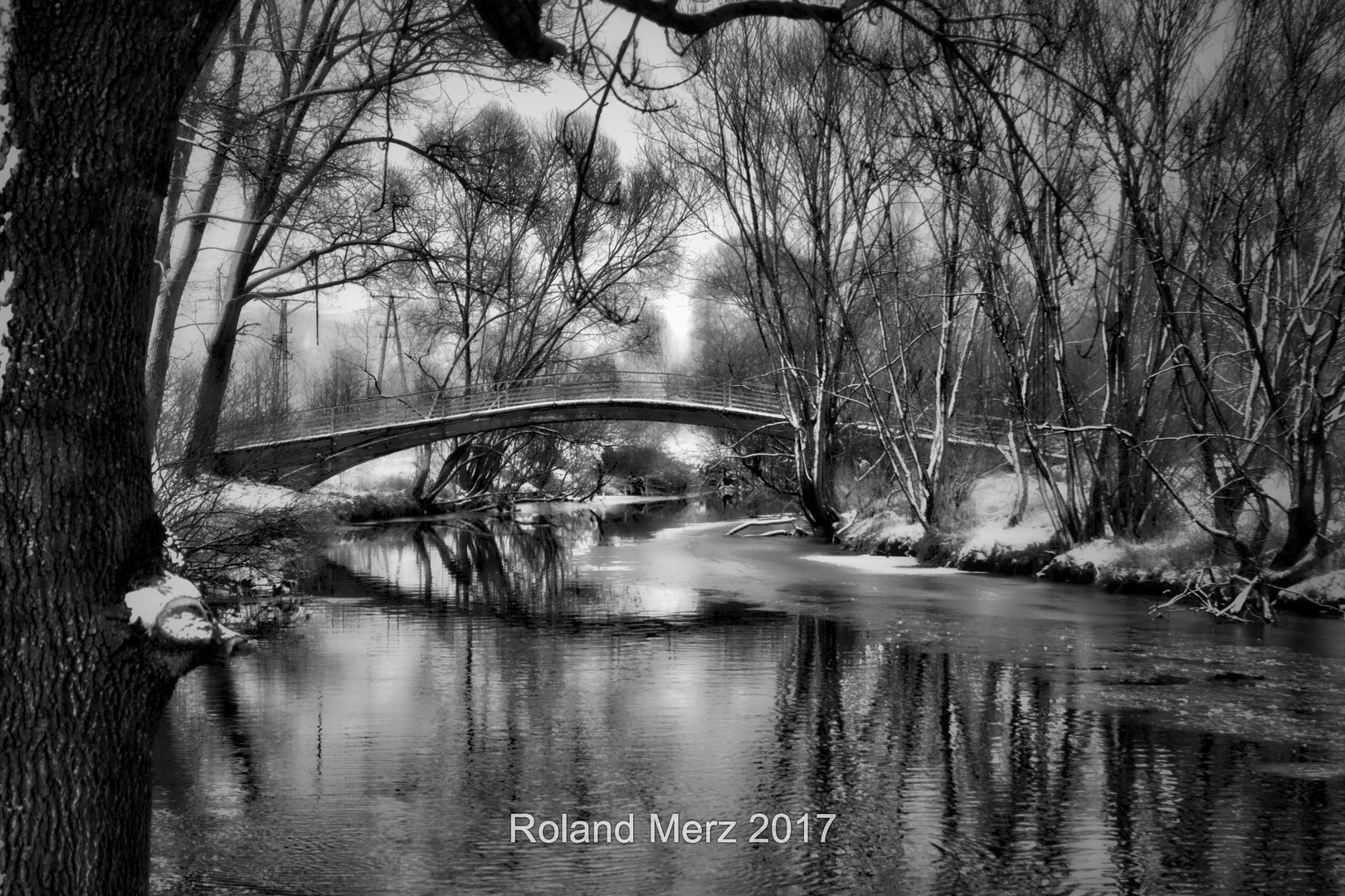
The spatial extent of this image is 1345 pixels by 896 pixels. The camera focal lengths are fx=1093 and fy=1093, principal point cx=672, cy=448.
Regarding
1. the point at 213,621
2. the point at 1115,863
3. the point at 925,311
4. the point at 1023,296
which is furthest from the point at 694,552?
the point at 213,621

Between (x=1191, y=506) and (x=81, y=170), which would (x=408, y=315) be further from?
(x=81, y=170)

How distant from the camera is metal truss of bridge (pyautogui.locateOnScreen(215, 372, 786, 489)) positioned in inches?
1080

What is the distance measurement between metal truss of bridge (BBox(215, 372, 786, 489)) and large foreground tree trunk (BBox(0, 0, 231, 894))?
950 inches

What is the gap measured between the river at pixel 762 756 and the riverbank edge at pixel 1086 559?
1191mm

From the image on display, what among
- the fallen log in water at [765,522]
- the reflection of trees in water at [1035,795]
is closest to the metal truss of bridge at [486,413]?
the fallen log in water at [765,522]

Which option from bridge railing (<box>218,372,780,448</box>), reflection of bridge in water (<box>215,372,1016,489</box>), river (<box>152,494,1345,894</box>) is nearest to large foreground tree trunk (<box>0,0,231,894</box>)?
river (<box>152,494,1345,894</box>)

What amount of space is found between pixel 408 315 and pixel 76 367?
33933 millimetres

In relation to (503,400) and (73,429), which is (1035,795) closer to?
(73,429)

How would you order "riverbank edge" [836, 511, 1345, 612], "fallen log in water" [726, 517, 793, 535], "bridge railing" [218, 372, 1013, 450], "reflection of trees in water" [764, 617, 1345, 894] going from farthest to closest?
"bridge railing" [218, 372, 1013, 450], "fallen log in water" [726, 517, 793, 535], "riverbank edge" [836, 511, 1345, 612], "reflection of trees in water" [764, 617, 1345, 894]

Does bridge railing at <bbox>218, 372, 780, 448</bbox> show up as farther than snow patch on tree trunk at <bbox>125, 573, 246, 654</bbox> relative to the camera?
Yes

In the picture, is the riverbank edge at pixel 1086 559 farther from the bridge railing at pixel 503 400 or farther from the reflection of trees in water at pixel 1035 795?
the bridge railing at pixel 503 400

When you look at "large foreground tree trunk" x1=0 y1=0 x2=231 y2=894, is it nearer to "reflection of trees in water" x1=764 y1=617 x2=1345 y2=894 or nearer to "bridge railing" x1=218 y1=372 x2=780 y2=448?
"reflection of trees in water" x1=764 y1=617 x2=1345 y2=894

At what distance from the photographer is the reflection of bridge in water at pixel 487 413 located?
89.9ft

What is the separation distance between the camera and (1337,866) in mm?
5020
